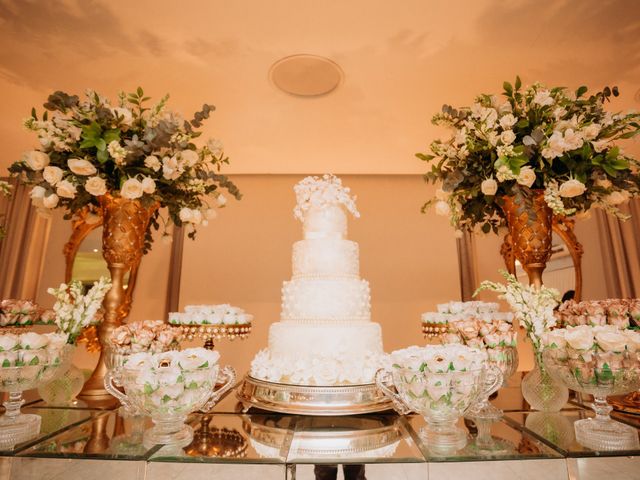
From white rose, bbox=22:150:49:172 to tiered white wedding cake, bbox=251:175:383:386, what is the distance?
1.68 meters

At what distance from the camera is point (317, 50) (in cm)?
288

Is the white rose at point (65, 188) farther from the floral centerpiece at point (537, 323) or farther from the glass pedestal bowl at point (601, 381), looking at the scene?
the glass pedestal bowl at point (601, 381)

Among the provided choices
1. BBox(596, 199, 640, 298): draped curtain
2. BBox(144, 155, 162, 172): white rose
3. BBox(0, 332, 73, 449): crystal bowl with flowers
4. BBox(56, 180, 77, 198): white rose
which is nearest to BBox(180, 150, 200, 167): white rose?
BBox(144, 155, 162, 172): white rose

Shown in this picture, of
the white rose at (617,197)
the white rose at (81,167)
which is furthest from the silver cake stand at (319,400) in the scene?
the white rose at (617,197)

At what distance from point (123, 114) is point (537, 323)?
2645mm

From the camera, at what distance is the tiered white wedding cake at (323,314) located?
6.73 ft

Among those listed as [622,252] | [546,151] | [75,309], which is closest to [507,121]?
[546,151]

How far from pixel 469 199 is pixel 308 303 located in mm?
1394

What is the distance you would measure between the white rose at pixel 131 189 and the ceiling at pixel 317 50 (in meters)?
1.32

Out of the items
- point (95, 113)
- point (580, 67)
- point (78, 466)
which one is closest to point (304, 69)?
point (95, 113)

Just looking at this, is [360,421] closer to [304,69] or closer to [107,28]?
[304,69]

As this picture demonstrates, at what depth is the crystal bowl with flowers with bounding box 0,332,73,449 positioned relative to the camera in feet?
4.65

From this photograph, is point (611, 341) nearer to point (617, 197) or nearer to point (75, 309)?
point (617, 197)

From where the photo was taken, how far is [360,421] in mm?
1685
